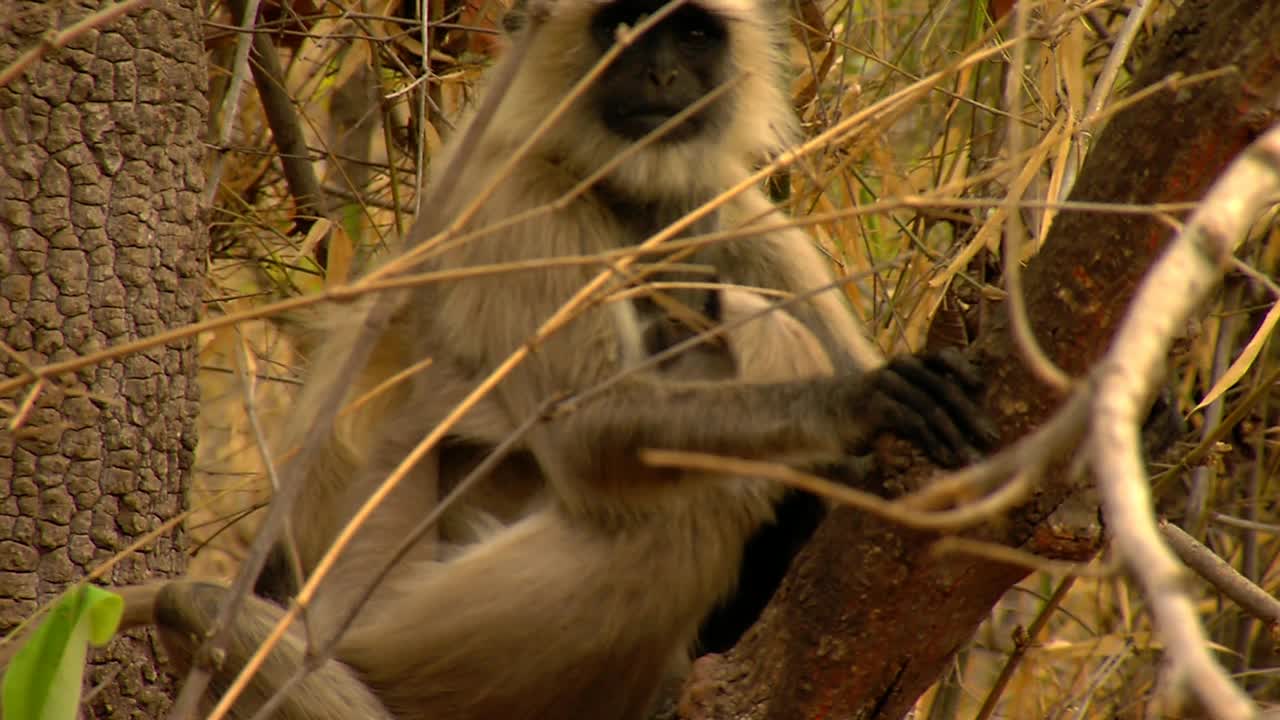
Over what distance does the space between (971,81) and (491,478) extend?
6.93 feet

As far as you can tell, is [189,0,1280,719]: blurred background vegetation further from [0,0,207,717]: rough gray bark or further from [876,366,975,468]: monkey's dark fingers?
[876,366,975,468]: monkey's dark fingers

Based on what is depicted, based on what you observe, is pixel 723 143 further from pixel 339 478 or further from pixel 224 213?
pixel 224 213

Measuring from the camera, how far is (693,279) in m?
2.88

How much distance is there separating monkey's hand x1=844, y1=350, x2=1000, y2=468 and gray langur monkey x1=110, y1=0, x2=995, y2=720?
2.8 inches

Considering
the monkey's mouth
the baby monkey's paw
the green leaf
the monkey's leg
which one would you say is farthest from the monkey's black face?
the green leaf

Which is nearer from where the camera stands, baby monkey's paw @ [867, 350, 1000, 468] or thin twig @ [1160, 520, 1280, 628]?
baby monkey's paw @ [867, 350, 1000, 468]

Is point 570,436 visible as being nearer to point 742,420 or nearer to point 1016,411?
point 742,420

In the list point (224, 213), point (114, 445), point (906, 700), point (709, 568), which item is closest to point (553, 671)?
point (709, 568)

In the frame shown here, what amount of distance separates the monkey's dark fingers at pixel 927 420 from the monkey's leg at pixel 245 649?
1031mm

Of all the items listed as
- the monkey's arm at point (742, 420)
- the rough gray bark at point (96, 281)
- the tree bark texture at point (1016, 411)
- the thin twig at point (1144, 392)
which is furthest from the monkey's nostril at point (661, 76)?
the thin twig at point (1144, 392)

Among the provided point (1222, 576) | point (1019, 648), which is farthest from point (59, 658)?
point (1222, 576)

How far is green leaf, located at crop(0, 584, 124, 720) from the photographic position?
1728mm

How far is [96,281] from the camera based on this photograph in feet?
8.96

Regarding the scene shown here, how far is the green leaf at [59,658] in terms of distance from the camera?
1.73m
